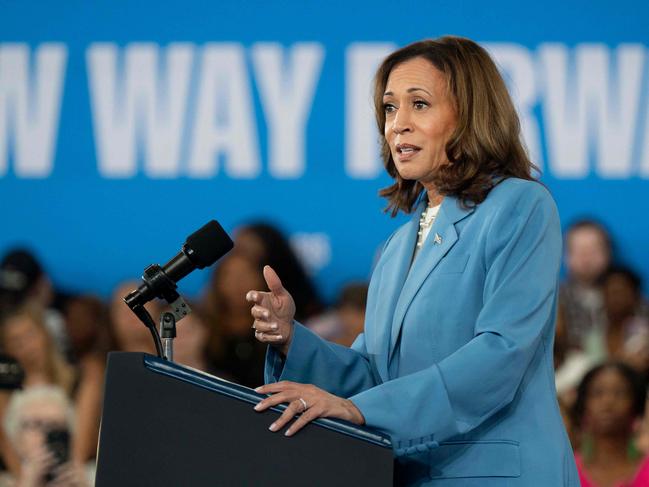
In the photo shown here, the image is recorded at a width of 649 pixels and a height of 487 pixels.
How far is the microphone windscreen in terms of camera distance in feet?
6.62

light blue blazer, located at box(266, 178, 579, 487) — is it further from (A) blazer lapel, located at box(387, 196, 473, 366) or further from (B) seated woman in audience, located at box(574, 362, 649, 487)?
(B) seated woman in audience, located at box(574, 362, 649, 487)

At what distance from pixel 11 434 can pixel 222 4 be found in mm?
2467

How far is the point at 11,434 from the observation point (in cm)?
524

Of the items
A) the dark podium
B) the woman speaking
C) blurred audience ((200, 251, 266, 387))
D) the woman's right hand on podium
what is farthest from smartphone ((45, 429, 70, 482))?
the dark podium

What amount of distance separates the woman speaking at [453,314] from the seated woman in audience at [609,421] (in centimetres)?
239

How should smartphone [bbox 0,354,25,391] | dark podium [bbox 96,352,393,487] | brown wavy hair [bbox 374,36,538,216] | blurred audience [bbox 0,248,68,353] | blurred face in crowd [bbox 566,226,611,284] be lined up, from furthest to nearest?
blurred audience [bbox 0,248,68,353] < blurred face in crowd [bbox 566,226,611,284] < smartphone [bbox 0,354,25,391] < brown wavy hair [bbox 374,36,538,216] < dark podium [bbox 96,352,393,487]

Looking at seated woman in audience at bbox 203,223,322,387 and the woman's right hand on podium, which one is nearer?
the woman's right hand on podium

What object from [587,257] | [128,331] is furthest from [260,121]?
[587,257]

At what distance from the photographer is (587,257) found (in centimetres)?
556

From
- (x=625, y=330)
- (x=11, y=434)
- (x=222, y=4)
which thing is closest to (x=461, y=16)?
(x=222, y=4)

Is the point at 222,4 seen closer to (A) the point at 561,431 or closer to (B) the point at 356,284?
(B) the point at 356,284

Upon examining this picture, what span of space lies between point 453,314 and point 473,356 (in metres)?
0.16

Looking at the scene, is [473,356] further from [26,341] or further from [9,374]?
[26,341]

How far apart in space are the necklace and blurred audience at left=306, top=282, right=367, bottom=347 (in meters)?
2.93
